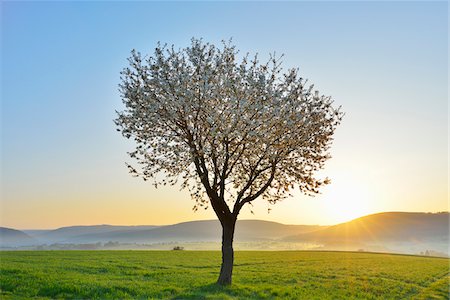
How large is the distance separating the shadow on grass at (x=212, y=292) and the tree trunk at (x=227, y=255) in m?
0.71

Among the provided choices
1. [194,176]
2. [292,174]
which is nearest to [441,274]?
[292,174]

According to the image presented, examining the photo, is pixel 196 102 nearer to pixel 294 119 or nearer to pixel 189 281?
pixel 294 119

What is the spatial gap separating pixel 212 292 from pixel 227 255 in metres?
3.55

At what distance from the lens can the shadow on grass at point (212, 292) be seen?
25.9 meters

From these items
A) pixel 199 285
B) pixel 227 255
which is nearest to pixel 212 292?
pixel 199 285

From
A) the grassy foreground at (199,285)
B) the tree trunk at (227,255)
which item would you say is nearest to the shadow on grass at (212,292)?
the grassy foreground at (199,285)

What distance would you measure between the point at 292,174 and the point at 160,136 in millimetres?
10101

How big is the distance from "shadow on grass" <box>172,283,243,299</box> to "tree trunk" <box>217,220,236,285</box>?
0.71 m

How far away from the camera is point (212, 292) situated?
27.4m

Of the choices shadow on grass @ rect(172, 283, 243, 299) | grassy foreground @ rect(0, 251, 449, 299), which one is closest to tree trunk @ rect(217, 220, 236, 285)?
shadow on grass @ rect(172, 283, 243, 299)

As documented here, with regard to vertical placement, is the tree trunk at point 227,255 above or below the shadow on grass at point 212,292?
above

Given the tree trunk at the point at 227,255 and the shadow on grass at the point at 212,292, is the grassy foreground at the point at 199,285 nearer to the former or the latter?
the shadow on grass at the point at 212,292

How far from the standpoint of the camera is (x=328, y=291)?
32.2 metres

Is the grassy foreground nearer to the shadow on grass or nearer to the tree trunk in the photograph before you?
the shadow on grass
